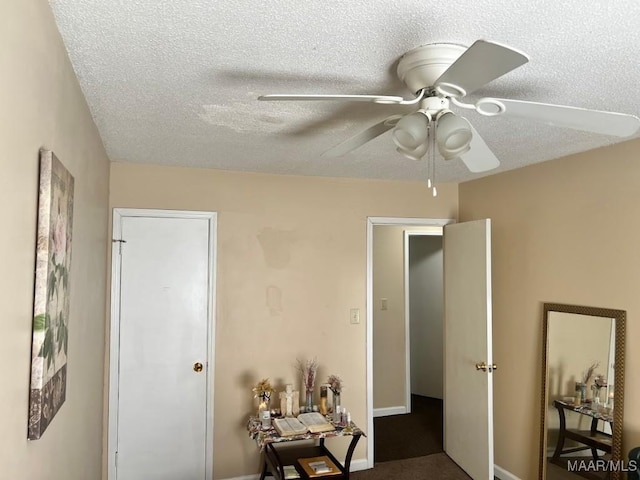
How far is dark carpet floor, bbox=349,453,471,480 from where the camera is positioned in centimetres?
356

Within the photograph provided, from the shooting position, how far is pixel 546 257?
10.4 feet

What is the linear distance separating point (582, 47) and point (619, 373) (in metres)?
1.95

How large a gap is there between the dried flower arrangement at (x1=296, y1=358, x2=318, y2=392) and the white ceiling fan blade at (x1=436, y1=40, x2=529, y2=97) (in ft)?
8.30

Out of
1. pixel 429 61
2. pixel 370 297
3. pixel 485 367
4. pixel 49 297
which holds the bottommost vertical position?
pixel 485 367

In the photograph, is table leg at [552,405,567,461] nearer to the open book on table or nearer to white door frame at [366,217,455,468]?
white door frame at [366,217,455,468]

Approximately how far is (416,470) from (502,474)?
64cm

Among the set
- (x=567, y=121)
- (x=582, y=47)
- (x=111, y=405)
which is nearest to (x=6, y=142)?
(x=567, y=121)

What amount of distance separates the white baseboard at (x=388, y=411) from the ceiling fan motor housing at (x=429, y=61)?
4109 mm

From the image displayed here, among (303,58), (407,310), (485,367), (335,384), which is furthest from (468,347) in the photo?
(303,58)

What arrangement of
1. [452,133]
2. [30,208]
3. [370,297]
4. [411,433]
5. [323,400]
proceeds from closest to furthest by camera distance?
1. [30,208]
2. [452,133]
3. [323,400]
4. [370,297]
5. [411,433]

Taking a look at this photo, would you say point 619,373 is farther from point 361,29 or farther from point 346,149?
point 361,29

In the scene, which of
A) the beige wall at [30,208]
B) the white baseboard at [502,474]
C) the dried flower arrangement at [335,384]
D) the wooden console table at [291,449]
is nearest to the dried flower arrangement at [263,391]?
the wooden console table at [291,449]

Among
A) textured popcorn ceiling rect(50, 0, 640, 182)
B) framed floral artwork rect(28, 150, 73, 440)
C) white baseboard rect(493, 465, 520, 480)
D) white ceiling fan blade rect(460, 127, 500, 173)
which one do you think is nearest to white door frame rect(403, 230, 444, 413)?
white baseboard rect(493, 465, 520, 480)

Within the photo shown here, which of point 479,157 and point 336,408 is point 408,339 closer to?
point 336,408
